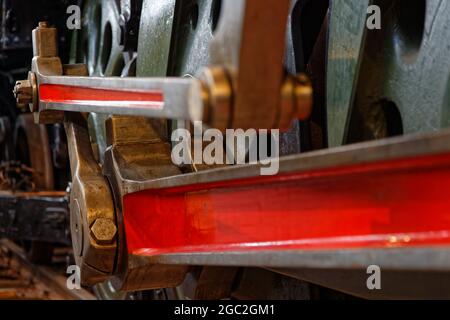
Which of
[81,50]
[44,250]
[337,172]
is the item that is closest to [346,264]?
[337,172]

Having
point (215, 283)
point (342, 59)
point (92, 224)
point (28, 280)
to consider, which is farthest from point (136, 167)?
point (28, 280)

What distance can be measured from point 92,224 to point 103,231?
0.03 m

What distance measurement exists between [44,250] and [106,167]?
1968 mm

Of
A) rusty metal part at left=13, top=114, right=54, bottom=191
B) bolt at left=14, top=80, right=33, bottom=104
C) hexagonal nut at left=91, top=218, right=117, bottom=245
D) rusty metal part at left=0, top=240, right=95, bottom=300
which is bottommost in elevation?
rusty metal part at left=0, top=240, right=95, bottom=300

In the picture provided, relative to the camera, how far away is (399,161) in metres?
0.77

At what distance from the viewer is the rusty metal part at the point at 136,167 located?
1559 millimetres

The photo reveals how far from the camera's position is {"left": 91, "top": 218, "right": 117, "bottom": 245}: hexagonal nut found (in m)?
1.55

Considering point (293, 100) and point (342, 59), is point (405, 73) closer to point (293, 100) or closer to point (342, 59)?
point (342, 59)

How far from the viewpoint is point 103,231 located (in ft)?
5.09

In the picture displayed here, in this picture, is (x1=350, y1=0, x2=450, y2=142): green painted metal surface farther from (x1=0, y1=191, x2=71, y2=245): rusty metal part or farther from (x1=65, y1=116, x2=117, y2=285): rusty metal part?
(x1=0, y1=191, x2=71, y2=245): rusty metal part

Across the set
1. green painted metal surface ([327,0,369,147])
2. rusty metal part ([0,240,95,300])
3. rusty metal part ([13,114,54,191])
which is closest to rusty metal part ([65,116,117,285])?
green painted metal surface ([327,0,369,147])

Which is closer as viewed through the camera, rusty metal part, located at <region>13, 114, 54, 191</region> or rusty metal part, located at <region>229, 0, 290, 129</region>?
rusty metal part, located at <region>229, 0, 290, 129</region>

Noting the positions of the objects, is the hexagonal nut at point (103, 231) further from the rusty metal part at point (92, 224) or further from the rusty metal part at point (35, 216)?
the rusty metal part at point (35, 216)
